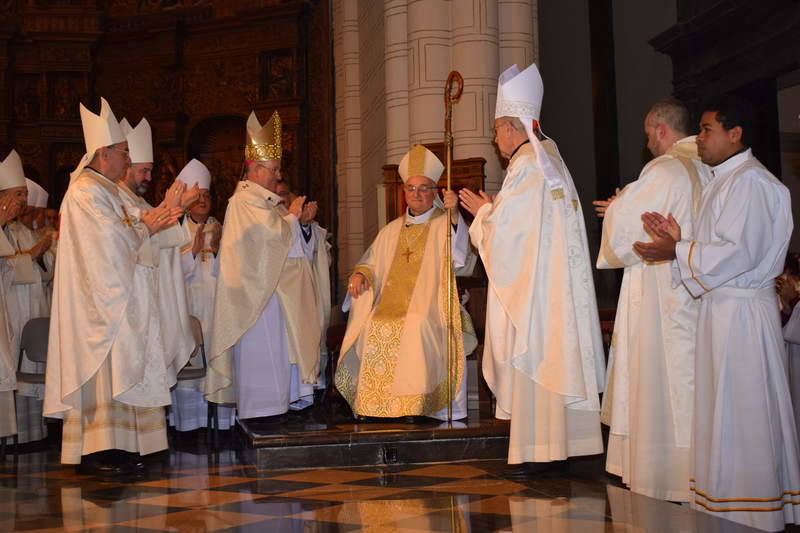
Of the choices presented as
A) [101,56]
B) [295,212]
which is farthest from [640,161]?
[101,56]

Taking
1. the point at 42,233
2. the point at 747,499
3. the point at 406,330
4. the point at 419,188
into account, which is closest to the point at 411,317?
the point at 406,330

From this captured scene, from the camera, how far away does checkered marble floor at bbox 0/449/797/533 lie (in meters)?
4.24

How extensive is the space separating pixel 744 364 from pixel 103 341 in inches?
150

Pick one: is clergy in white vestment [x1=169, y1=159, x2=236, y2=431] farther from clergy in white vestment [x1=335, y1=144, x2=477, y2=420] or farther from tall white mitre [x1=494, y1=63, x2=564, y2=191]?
tall white mitre [x1=494, y1=63, x2=564, y2=191]

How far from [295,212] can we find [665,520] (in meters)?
4.30

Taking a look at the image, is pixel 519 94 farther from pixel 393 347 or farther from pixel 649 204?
pixel 393 347

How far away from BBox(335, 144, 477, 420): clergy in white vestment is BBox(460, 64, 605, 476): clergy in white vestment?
32.3 inches

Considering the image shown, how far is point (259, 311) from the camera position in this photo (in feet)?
23.5

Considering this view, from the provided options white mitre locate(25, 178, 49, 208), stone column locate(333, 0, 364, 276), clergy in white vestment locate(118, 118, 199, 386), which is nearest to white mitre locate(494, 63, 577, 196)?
clergy in white vestment locate(118, 118, 199, 386)

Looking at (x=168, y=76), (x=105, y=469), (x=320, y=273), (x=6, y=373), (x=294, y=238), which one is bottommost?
(x=105, y=469)

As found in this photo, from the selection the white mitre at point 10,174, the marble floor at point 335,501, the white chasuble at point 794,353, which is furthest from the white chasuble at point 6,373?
the white chasuble at point 794,353

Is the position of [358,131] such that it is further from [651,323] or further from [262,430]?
[651,323]

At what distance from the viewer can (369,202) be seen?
12180mm

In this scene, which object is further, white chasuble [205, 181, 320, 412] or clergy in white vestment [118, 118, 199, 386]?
white chasuble [205, 181, 320, 412]
